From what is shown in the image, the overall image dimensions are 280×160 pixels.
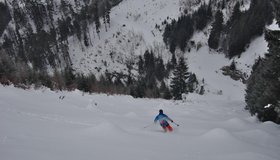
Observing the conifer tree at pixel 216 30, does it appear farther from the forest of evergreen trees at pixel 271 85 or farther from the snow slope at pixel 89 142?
the snow slope at pixel 89 142

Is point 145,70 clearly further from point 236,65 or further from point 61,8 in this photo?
point 61,8

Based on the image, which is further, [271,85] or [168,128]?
[271,85]

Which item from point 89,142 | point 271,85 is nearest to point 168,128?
point 89,142

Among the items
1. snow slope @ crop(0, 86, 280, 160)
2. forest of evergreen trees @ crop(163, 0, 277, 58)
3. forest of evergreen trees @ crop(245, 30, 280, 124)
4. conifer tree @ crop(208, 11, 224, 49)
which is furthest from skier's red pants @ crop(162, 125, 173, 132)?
conifer tree @ crop(208, 11, 224, 49)

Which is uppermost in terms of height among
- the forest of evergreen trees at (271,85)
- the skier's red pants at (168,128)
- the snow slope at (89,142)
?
the forest of evergreen trees at (271,85)

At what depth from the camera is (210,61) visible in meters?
64.8

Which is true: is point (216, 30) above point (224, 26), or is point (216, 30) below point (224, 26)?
below

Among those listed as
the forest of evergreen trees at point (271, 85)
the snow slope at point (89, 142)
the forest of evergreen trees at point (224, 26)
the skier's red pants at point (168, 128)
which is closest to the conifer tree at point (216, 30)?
the forest of evergreen trees at point (224, 26)

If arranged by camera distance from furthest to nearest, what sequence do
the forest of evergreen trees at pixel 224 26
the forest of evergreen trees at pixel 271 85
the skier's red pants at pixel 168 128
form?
the forest of evergreen trees at pixel 224 26
the forest of evergreen trees at pixel 271 85
the skier's red pants at pixel 168 128

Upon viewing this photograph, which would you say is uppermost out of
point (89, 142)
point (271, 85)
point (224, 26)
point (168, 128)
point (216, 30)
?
point (224, 26)

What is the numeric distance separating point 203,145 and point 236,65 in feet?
185

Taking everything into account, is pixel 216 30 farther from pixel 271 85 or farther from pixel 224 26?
pixel 271 85

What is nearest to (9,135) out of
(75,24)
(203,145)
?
(203,145)

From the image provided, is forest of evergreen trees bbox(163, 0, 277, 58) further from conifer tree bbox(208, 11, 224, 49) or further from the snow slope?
the snow slope
